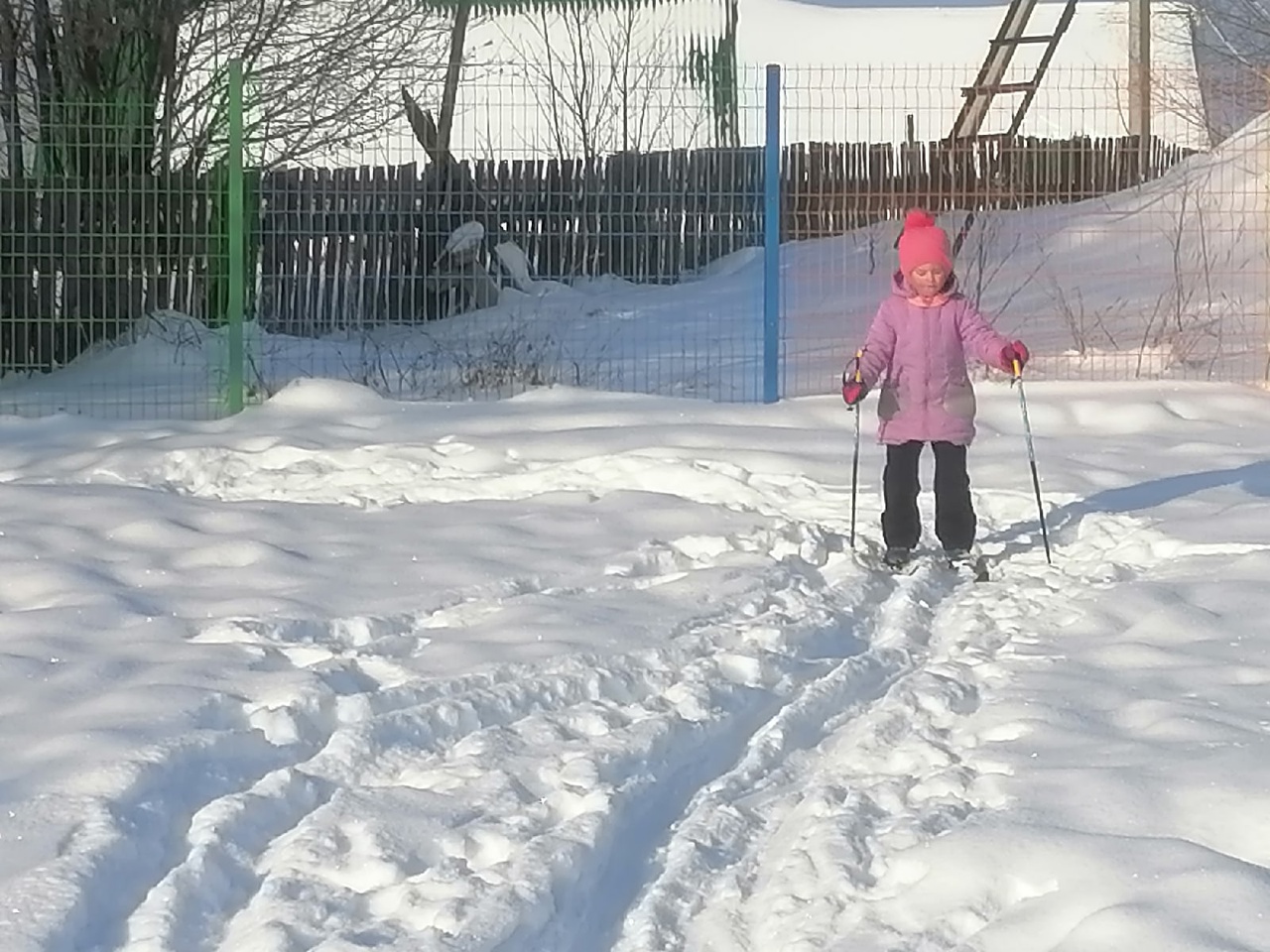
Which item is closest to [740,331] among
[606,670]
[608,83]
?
[608,83]

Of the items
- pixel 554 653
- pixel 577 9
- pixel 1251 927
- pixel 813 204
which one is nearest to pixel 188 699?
pixel 554 653

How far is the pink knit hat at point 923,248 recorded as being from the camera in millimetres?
7656

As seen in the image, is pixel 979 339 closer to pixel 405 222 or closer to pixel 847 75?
pixel 405 222

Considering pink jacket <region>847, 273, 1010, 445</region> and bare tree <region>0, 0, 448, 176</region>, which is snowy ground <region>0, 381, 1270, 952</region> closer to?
pink jacket <region>847, 273, 1010, 445</region>

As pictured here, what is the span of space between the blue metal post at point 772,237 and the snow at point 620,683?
33 centimetres

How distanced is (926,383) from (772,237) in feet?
11.7

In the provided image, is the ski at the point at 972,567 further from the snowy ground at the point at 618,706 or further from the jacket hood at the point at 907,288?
the jacket hood at the point at 907,288

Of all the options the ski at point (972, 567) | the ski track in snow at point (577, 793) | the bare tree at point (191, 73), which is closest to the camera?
the ski track in snow at point (577, 793)

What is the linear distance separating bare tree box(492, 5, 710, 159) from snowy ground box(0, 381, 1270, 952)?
4775 mm

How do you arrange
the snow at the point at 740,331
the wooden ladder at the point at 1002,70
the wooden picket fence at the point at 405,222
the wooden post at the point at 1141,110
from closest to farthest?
the wooden picket fence at the point at 405,222 → the snow at the point at 740,331 → the wooden post at the point at 1141,110 → the wooden ladder at the point at 1002,70

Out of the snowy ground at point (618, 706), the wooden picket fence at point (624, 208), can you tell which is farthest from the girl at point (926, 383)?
the wooden picket fence at point (624, 208)

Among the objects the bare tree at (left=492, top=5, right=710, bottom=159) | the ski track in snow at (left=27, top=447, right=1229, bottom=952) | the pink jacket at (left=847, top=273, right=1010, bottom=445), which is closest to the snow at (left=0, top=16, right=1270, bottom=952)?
the ski track in snow at (left=27, top=447, right=1229, bottom=952)

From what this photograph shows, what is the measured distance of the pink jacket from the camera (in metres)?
7.71

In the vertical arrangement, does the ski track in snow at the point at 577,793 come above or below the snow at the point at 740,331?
below
